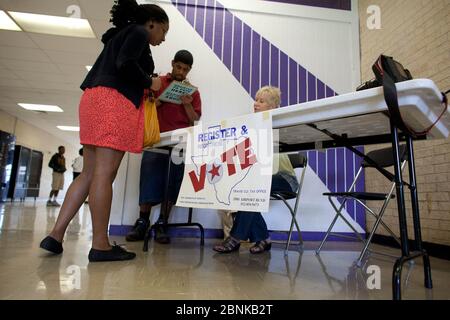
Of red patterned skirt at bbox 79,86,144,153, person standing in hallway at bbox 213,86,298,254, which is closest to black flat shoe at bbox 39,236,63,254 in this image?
red patterned skirt at bbox 79,86,144,153

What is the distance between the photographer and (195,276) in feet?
4.09

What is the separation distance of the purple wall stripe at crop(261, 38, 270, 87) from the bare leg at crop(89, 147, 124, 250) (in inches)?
77.0

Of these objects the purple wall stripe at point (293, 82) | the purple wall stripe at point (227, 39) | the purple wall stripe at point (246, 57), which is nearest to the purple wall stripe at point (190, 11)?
the purple wall stripe at point (227, 39)

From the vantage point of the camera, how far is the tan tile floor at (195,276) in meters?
1.01

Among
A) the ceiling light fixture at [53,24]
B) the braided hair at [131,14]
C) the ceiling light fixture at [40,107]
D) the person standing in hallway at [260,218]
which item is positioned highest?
the ceiling light fixture at [53,24]

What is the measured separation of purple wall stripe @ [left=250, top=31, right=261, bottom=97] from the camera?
295cm

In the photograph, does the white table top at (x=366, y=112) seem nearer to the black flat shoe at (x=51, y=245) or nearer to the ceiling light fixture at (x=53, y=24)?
the black flat shoe at (x=51, y=245)

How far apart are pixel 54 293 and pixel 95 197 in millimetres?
532

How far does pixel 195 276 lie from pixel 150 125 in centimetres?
84

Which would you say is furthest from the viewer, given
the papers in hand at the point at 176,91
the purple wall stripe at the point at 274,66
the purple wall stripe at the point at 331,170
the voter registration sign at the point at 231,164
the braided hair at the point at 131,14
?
the purple wall stripe at the point at 274,66

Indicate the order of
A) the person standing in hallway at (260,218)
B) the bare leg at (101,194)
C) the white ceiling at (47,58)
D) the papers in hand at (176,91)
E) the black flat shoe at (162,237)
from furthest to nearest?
1. the white ceiling at (47,58)
2. the black flat shoe at (162,237)
3. the papers in hand at (176,91)
4. the person standing in hallway at (260,218)
5. the bare leg at (101,194)

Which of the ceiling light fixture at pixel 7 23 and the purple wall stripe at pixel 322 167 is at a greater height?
the ceiling light fixture at pixel 7 23

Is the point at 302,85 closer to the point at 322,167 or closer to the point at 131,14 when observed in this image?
the point at 322,167

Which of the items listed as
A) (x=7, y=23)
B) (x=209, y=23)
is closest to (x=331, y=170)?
(x=209, y=23)
